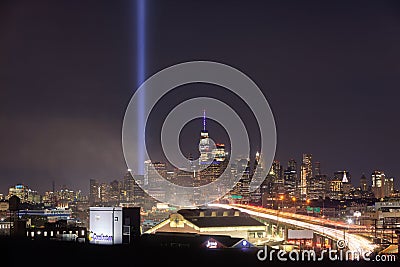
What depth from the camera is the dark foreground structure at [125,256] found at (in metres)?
11.8

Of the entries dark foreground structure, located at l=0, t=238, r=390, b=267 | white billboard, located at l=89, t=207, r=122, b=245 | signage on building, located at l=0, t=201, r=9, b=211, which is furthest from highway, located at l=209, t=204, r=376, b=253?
signage on building, located at l=0, t=201, r=9, b=211

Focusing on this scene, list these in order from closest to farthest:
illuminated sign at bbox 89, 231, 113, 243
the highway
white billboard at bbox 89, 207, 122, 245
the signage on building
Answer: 1. illuminated sign at bbox 89, 231, 113, 243
2. white billboard at bbox 89, 207, 122, 245
3. the highway
4. the signage on building

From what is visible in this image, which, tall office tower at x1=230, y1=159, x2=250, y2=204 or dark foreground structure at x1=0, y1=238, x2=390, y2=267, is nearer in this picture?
dark foreground structure at x1=0, y1=238, x2=390, y2=267

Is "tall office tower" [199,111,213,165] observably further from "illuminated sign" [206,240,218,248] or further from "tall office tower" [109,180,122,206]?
"illuminated sign" [206,240,218,248]

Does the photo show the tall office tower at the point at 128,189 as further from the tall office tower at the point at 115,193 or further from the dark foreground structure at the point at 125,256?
the dark foreground structure at the point at 125,256

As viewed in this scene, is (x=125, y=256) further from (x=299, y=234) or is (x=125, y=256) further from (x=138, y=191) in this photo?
Result: (x=138, y=191)

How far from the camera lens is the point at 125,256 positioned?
13.0 metres

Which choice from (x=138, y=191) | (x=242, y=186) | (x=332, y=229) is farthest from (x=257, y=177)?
(x=332, y=229)

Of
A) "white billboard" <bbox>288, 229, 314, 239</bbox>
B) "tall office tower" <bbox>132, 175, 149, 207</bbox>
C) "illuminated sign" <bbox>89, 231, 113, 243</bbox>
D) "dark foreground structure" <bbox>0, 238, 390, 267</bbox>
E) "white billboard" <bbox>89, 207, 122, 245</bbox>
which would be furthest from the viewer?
"tall office tower" <bbox>132, 175, 149, 207</bbox>

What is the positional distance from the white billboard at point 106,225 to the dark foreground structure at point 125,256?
330 cm

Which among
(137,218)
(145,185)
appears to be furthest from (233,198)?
(137,218)

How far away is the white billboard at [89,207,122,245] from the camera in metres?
18.6

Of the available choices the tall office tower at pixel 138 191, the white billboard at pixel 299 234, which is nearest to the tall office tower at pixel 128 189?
the tall office tower at pixel 138 191

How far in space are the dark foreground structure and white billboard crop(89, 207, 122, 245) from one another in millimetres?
3302
